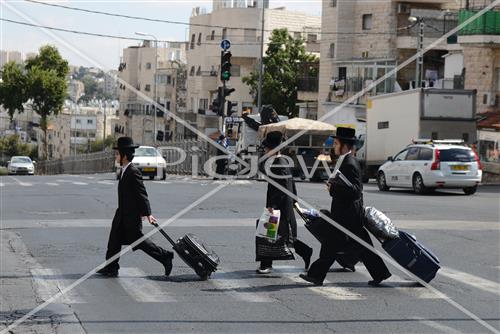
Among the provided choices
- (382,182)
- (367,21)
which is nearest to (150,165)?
(382,182)

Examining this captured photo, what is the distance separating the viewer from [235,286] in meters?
12.1

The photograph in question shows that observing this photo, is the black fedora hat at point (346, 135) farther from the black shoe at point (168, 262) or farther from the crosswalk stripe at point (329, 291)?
the black shoe at point (168, 262)

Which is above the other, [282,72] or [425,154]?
[282,72]

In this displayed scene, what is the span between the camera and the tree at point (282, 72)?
73.6 meters

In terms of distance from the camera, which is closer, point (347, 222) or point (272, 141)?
point (347, 222)

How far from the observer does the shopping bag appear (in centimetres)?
1268

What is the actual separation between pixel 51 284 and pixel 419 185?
2044 centimetres

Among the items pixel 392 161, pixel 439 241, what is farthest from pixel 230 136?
pixel 439 241

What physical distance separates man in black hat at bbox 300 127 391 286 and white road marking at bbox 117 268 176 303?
1848mm

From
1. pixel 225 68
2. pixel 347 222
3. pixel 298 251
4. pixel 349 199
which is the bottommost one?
pixel 298 251

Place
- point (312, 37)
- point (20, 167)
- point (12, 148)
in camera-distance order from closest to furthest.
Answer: point (20, 167) < point (312, 37) < point (12, 148)

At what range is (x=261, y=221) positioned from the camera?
12773 mm

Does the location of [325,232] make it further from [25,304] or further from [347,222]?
[25,304]

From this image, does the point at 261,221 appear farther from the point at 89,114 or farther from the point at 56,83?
the point at 89,114
